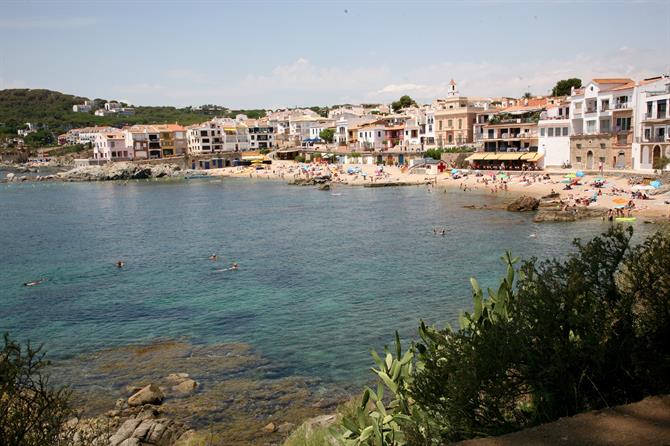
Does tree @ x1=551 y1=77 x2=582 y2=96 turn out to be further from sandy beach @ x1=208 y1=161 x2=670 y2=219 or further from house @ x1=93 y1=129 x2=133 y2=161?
house @ x1=93 y1=129 x2=133 y2=161

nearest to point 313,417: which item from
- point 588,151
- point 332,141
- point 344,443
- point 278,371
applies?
point 278,371

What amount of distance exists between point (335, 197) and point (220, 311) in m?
43.4

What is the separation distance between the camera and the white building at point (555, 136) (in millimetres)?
64938

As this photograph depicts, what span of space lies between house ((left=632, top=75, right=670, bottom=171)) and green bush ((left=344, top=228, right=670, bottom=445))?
4745cm

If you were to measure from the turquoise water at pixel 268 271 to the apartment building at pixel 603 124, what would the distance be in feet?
41.9

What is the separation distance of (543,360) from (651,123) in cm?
5245

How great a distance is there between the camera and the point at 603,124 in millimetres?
60094

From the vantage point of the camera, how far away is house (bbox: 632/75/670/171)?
5138 centimetres

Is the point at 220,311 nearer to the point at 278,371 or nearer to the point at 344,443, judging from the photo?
the point at 278,371

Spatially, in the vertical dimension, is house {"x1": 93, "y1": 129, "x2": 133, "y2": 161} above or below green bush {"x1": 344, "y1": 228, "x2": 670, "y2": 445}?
above

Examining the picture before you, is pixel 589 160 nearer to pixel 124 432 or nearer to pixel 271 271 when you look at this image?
pixel 271 271

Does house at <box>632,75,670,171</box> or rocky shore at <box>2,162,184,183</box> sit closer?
house at <box>632,75,670,171</box>

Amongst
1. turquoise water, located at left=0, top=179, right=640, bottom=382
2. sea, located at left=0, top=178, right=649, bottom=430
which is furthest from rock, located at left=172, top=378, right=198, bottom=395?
turquoise water, located at left=0, top=179, right=640, bottom=382

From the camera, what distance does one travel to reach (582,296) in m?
9.12
